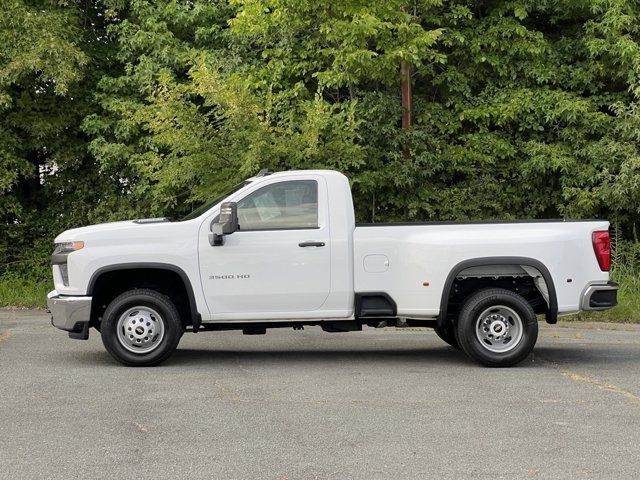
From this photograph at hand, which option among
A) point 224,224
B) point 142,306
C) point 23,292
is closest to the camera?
point 224,224

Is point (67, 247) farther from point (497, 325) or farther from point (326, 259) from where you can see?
point (497, 325)

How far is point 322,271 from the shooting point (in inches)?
398

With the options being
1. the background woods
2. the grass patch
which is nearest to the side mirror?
the background woods

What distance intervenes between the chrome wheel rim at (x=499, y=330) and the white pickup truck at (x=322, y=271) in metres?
0.01

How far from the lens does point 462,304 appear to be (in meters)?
10.3

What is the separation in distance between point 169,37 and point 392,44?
5.01 meters

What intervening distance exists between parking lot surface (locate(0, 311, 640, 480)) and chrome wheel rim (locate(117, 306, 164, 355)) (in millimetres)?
256

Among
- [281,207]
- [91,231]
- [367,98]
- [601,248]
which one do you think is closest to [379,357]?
[281,207]

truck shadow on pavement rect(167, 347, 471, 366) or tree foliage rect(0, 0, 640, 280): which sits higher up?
tree foliage rect(0, 0, 640, 280)

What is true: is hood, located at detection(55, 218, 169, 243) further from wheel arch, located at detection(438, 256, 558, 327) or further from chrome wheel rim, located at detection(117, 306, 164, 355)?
wheel arch, located at detection(438, 256, 558, 327)

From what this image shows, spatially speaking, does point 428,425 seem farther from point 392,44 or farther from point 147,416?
point 392,44

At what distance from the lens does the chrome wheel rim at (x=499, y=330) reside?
1016 cm

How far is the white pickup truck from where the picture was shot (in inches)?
395

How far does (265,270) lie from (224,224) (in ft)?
2.13
